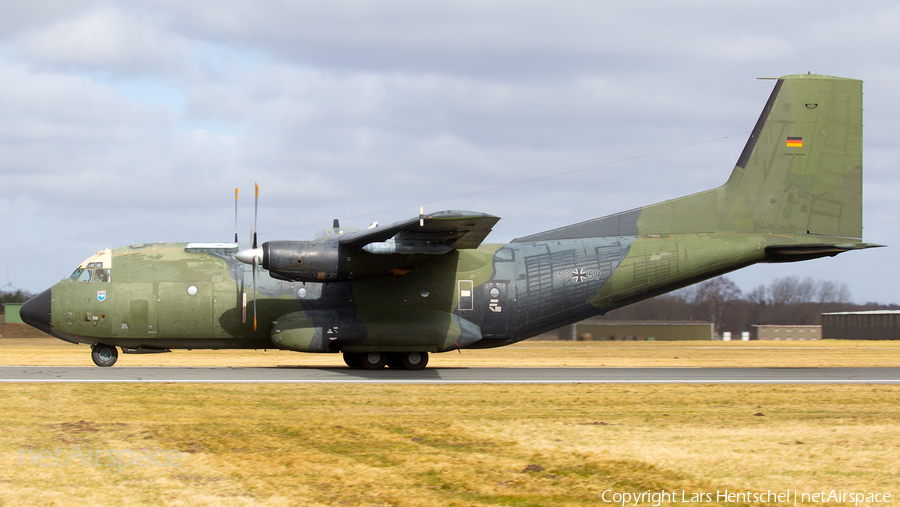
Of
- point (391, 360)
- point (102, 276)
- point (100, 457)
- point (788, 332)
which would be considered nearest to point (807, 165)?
point (391, 360)

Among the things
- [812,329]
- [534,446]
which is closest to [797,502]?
[534,446]

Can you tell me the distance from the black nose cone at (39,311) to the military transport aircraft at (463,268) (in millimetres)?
35

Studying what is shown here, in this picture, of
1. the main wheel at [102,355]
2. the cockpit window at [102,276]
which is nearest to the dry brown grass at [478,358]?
the main wheel at [102,355]

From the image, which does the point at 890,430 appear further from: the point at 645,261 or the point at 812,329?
the point at 812,329

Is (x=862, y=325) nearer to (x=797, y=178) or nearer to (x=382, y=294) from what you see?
(x=797, y=178)

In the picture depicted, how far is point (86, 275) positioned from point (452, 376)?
10204mm

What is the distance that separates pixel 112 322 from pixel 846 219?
68.9ft

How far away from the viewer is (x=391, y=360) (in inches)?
802

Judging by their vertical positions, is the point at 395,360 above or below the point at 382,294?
below

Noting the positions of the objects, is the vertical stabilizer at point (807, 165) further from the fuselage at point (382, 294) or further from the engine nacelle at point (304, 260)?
the engine nacelle at point (304, 260)

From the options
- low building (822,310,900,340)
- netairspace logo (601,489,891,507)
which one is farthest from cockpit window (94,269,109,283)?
low building (822,310,900,340)

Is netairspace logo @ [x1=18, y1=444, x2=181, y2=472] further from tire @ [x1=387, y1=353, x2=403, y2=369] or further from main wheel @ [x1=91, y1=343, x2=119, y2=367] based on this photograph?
main wheel @ [x1=91, y1=343, x2=119, y2=367]

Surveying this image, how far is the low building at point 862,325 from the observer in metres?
61.3

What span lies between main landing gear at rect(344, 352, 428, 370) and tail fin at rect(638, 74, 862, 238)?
7.68 meters
